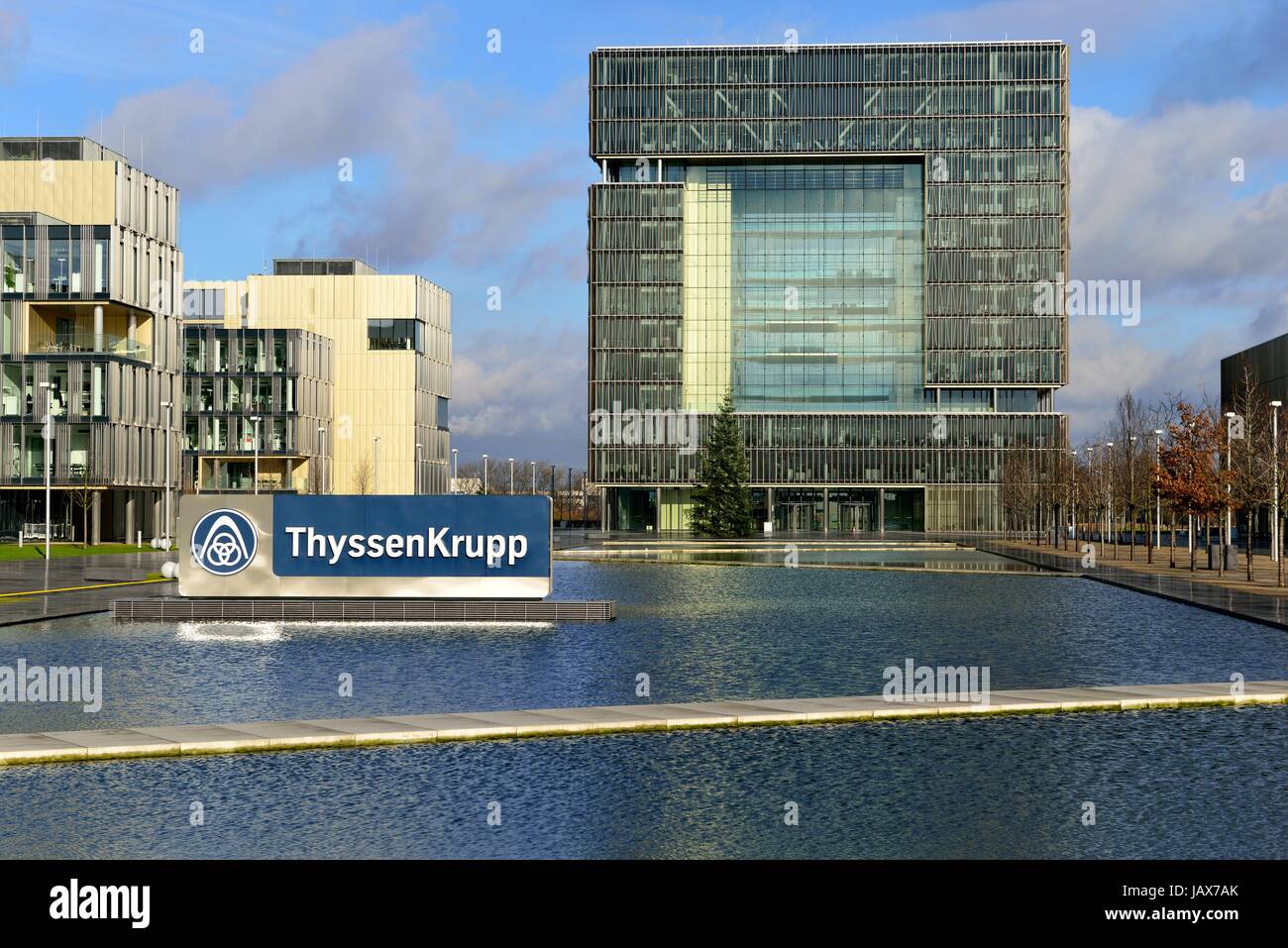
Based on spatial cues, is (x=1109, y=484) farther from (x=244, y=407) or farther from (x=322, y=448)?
(x=244, y=407)

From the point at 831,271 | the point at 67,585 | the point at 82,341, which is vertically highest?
the point at 831,271

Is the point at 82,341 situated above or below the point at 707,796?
above

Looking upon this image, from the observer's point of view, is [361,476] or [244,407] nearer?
[244,407]

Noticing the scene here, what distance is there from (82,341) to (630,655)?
68.3m

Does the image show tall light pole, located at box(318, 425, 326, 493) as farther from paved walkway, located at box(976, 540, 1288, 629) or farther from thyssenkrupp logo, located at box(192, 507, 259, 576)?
thyssenkrupp logo, located at box(192, 507, 259, 576)

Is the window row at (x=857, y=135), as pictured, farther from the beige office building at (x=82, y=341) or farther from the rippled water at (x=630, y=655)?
the rippled water at (x=630, y=655)

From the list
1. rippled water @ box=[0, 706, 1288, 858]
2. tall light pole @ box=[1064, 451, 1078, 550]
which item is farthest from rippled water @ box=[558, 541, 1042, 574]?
rippled water @ box=[0, 706, 1288, 858]

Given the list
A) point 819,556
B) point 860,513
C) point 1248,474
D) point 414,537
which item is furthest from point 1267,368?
point 414,537

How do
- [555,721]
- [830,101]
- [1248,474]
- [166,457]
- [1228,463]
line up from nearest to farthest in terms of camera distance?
[555,721], [1248,474], [1228,463], [166,457], [830,101]

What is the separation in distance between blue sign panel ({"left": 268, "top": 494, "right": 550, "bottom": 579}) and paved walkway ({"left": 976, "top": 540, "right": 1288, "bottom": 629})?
55.7ft

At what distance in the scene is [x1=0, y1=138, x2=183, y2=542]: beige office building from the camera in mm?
80625

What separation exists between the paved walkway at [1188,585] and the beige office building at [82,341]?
52838 mm

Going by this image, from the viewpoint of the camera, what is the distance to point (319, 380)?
12456cm
